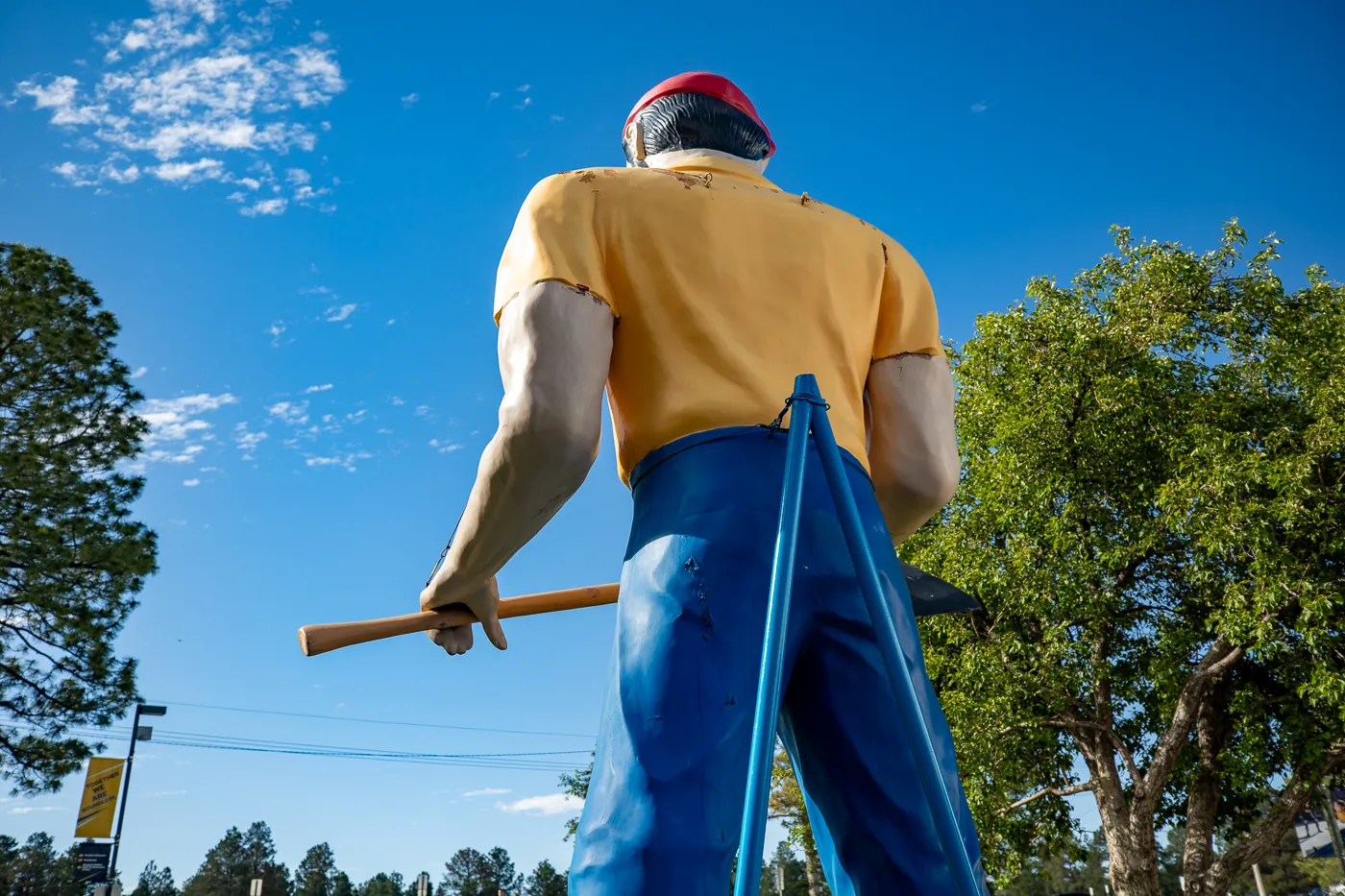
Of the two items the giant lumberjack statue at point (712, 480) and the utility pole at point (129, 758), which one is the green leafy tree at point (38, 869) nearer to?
the utility pole at point (129, 758)

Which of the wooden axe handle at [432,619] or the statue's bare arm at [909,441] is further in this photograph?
the statue's bare arm at [909,441]

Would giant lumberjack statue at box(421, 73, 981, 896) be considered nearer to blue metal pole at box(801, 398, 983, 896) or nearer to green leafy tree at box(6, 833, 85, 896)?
blue metal pole at box(801, 398, 983, 896)

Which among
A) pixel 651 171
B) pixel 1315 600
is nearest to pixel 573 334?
pixel 651 171

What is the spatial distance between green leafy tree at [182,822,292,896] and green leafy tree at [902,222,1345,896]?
69.4 meters

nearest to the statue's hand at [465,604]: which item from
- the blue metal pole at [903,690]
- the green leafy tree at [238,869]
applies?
the blue metal pole at [903,690]

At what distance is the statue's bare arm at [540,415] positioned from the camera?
186 centimetres

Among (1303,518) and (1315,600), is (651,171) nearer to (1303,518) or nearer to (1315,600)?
(1315,600)

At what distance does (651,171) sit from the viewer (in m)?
2.12

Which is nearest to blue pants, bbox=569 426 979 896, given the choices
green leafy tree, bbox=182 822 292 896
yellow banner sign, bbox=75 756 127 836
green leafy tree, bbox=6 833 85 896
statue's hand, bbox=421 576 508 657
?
statue's hand, bbox=421 576 508 657

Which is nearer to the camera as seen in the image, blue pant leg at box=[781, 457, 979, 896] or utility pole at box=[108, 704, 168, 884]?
blue pant leg at box=[781, 457, 979, 896]

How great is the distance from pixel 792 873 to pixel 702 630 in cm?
8214

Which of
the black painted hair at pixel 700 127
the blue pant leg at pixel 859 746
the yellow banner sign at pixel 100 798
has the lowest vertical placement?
the blue pant leg at pixel 859 746

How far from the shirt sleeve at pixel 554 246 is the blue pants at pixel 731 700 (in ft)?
1.23

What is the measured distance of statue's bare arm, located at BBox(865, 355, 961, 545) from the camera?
87.4 inches
